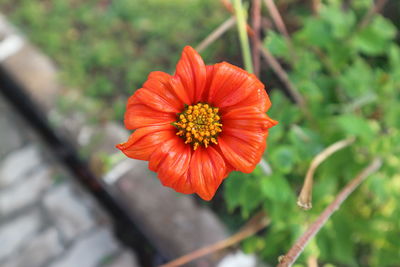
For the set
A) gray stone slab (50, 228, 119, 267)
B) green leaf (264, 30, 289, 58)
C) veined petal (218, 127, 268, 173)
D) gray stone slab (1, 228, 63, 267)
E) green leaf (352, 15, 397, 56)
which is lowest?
gray stone slab (50, 228, 119, 267)

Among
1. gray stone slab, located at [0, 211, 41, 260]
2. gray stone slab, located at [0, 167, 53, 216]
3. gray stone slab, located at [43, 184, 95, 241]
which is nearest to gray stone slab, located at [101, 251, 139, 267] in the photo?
gray stone slab, located at [43, 184, 95, 241]

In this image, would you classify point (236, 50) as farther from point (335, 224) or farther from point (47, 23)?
point (47, 23)

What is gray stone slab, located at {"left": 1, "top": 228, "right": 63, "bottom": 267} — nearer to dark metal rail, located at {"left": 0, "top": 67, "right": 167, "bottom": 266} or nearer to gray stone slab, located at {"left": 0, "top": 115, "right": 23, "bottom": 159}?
dark metal rail, located at {"left": 0, "top": 67, "right": 167, "bottom": 266}

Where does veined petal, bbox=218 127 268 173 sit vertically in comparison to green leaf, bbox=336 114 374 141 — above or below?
above

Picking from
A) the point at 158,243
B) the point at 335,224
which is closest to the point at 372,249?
the point at 335,224

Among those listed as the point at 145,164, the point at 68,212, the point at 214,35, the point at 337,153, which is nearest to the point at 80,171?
the point at 68,212

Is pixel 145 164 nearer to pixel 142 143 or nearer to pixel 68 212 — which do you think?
pixel 68 212
